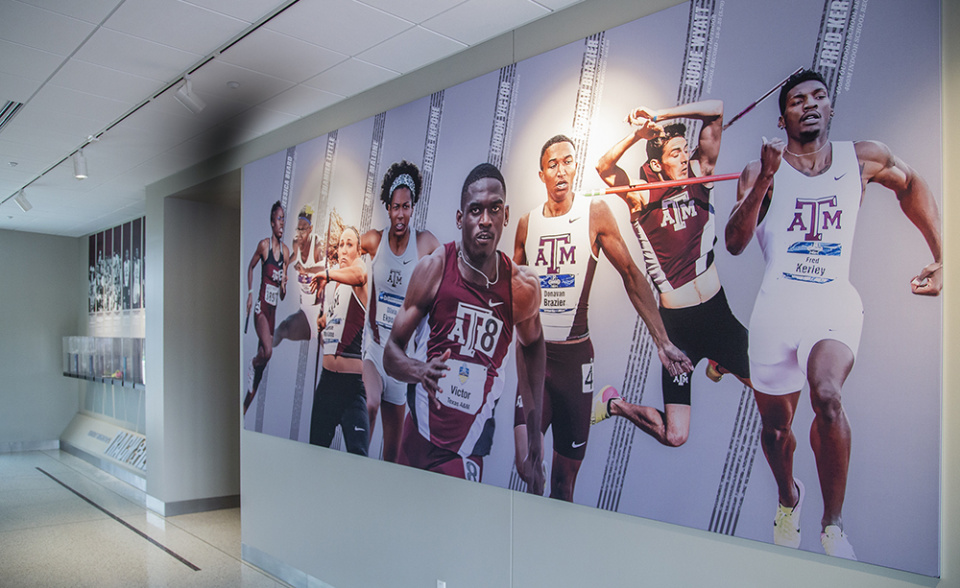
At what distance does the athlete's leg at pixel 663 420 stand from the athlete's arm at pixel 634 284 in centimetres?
16

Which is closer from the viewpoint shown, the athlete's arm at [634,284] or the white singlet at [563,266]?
the athlete's arm at [634,284]

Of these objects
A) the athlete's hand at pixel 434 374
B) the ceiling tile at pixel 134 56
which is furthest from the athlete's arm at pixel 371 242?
the ceiling tile at pixel 134 56

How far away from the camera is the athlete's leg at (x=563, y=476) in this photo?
309cm

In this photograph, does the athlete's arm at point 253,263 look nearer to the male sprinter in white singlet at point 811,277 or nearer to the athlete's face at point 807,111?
the male sprinter in white singlet at point 811,277

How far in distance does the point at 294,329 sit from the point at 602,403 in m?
2.72

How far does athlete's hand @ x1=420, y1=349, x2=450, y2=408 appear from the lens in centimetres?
376

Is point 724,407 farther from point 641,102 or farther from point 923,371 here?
point 641,102

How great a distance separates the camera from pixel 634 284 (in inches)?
116

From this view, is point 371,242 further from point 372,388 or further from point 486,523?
point 486,523

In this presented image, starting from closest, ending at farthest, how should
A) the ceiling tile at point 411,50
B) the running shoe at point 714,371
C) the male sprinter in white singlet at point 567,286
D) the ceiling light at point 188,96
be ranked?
1. the running shoe at point 714,371
2. the male sprinter in white singlet at point 567,286
3. the ceiling tile at point 411,50
4. the ceiling light at point 188,96

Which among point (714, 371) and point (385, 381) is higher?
point (714, 371)

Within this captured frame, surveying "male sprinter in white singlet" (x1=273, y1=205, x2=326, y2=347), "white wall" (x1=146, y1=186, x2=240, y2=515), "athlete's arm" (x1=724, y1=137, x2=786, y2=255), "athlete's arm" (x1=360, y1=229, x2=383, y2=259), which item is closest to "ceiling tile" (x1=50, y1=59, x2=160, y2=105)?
"male sprinter in white singlet" (x1=273, y1=205, x2=326, y2=347)

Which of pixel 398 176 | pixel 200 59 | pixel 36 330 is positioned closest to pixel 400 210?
pixel 398 176

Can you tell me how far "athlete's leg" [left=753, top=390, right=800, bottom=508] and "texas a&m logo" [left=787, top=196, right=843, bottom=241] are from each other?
1.92 ft
